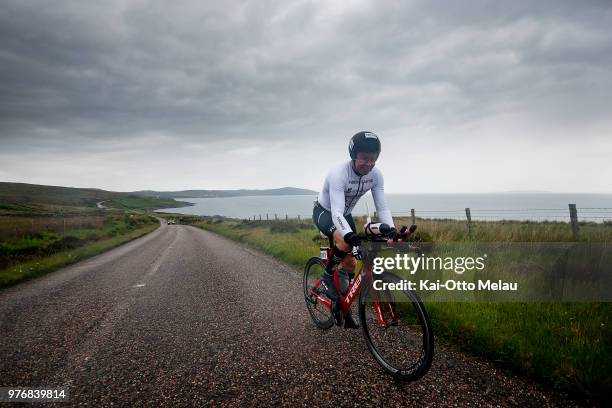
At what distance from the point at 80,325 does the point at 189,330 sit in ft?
6.98

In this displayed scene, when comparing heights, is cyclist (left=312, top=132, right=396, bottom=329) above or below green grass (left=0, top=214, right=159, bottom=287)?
above

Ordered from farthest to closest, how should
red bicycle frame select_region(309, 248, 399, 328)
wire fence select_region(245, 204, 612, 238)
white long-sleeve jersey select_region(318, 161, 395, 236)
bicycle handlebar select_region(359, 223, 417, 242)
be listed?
wire fence select_region(245, 204, 612, 238) < white long-sleeve jersey select_region(318, 161, 395, 236) < red bicycle frame select_region(309, 248, 399, 328) < bicycle handlebar select_region(359, 223, 417, 242)

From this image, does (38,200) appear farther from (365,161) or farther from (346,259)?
(365,161)

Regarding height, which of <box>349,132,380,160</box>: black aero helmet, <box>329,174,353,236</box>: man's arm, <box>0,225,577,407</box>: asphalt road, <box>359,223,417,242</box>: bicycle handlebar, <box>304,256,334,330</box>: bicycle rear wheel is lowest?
<box>0,225,577,407</box>: asphalt road

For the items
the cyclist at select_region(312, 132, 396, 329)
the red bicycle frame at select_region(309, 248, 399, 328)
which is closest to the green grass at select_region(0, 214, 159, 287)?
the cyclist at select_region(312, 132, 396, 329)

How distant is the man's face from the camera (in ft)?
12.6

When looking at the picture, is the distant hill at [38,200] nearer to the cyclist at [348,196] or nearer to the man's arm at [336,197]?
the cyclist at [348,196]

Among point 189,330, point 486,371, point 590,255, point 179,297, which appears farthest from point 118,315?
point 590,255

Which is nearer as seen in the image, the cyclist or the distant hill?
the cyclist

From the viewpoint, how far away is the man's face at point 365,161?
3.84m

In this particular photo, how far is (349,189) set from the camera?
4219mm

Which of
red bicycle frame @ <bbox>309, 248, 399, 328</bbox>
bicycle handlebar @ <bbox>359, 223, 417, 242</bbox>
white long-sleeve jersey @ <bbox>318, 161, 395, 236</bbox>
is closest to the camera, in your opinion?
bicycle handlebar @ <bbox>359, 223, 417, 242</bbox>

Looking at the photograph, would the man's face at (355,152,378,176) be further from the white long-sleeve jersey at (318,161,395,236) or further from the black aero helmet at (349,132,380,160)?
the white long-sleeve jersey at (318,161,395,236)

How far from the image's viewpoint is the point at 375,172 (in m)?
4.33
